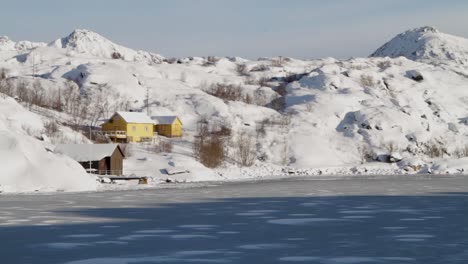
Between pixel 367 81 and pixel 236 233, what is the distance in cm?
12140

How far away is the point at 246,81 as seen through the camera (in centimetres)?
15325

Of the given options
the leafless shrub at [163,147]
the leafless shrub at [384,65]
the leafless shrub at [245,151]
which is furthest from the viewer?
the leafless shrub at [384,65]

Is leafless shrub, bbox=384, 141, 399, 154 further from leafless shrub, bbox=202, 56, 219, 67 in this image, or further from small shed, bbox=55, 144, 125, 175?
leafless shrub, bbox=202, 56, 219, 67

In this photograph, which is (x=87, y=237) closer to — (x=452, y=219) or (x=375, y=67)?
(x=452, y=219)

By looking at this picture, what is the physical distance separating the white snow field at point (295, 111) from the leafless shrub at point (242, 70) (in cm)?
798

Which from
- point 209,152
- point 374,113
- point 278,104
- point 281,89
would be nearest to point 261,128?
point 374,113

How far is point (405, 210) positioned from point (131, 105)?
94.9m

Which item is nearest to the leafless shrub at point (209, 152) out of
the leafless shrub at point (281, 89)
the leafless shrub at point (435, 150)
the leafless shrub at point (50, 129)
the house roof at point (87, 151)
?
the house roof at point (87, 151)

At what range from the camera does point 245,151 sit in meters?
81.0

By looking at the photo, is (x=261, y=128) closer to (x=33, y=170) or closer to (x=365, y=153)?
(x=365, y=153)

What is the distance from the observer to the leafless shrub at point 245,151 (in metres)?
79.8

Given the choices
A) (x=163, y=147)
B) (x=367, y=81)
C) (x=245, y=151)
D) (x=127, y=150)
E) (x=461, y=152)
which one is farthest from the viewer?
(x=367, y=81)

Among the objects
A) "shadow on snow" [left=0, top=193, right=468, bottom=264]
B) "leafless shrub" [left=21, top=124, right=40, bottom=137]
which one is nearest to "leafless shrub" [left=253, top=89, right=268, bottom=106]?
"leafless shrub" [left=21, top=124, right=40, bottom=137]

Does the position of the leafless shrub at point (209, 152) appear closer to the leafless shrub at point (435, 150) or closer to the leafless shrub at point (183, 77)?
the leafless shrub at point (435, 150)
